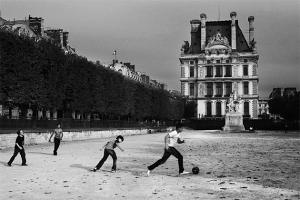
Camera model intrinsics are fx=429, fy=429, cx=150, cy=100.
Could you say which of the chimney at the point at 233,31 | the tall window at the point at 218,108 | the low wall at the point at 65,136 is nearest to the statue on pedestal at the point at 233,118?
the low wall at the point at 65,136

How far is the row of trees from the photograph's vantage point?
1336 inches

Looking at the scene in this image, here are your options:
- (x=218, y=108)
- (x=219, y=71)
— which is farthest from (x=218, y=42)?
(x=218, y=108)

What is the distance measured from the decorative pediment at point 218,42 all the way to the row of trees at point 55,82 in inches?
2075

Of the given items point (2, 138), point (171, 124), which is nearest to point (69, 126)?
point (2, 138)

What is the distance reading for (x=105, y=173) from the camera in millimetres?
14258

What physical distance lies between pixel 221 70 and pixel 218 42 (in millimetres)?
7628

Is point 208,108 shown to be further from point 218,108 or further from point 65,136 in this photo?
point 65,136

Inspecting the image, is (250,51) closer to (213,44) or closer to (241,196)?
(213,44)

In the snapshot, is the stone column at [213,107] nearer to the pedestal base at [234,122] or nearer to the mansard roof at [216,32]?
the mansard roof at [216,32]

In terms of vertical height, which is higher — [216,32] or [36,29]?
[216,32]

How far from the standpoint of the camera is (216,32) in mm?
117625

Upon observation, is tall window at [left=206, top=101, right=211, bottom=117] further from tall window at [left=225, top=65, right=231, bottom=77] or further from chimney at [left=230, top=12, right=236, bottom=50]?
chimney at [left=230, top=12, right=236, bottom=50]

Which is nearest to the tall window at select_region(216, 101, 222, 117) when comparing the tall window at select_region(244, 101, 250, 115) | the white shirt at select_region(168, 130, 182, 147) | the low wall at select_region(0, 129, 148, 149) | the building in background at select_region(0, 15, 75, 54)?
the tall window at select_region(244, 101, 250, 115)

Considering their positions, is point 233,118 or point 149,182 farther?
point 233,118
